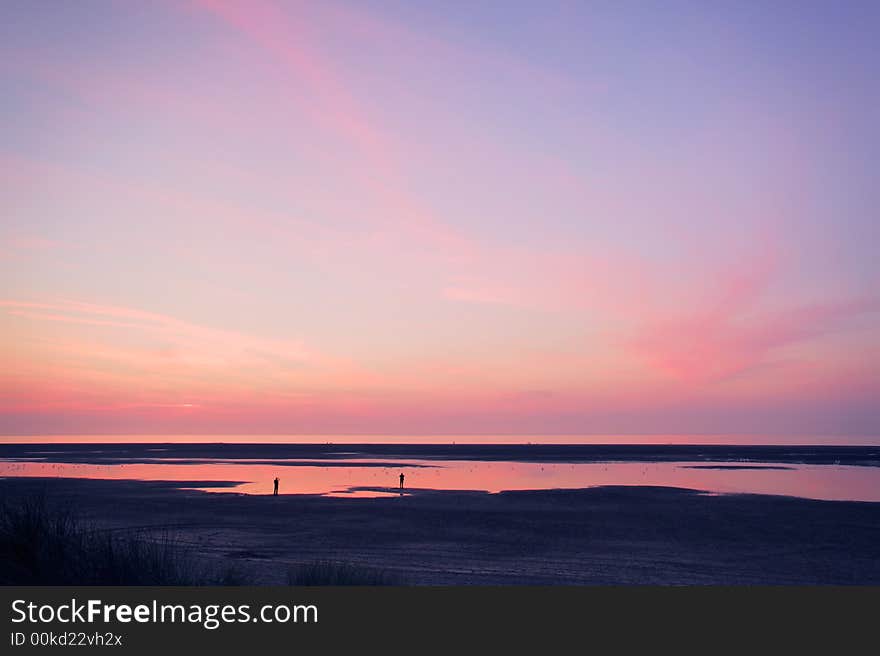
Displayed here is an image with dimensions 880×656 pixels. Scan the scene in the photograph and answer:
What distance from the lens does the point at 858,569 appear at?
76.3 feet

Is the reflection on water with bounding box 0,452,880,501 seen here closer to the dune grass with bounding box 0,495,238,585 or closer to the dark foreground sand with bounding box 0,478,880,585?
the dark foreground sand with bounding box 0,478,880,585

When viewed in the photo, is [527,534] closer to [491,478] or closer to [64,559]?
[64,559]

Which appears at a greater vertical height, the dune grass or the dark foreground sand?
the dune grass

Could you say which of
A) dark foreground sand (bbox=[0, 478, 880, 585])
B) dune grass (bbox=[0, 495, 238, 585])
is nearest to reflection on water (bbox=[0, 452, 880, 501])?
dark foreground sand (bbox=[0, 478, 880, 585])

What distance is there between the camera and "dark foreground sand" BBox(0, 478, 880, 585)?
2197 centimetres

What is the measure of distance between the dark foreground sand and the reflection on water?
6.34 metres

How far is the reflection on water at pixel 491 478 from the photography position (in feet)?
169

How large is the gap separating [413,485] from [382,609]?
155ft

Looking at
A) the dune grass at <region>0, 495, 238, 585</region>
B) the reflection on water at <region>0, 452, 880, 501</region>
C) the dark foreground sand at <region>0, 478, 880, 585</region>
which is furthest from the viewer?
the reflection on water at <region>0, 452, 880, 501</region>

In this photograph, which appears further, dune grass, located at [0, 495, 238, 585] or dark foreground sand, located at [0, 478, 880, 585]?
dark foreground sand, located at [0, 478, 880, 585]

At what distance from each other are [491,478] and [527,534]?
35006 mm

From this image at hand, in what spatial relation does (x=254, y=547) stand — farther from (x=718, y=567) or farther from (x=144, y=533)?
(x=718, y=567)

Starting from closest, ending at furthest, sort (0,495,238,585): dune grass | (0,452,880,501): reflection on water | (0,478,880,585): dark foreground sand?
(0,495,238,585): dune grass, (0,478,880,585): dark foreground sand, (0,452,880,501): reflection on water

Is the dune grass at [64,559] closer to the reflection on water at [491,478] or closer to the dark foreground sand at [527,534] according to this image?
the dark foreground sand at [527,534]
